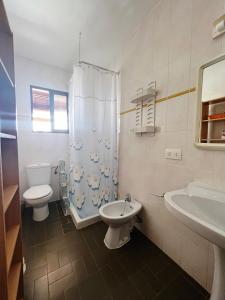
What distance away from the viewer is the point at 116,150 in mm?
2059

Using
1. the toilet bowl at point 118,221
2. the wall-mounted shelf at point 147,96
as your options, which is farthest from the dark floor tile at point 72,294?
the wall-mounted shelf at point 147,96

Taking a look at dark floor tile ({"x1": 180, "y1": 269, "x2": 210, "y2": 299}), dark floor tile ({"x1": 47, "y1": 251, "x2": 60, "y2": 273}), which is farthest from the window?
dark floor tile ({"x1": 180, "y1": 269, "x2": 210, "y2": 299})

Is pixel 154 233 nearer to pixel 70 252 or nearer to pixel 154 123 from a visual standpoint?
pixel 70 252

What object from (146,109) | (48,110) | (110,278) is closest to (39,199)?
(110,278)

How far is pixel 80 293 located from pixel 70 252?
416 mm

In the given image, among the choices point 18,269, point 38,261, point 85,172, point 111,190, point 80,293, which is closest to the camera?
point 18,269

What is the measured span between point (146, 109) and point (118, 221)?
1.25 m

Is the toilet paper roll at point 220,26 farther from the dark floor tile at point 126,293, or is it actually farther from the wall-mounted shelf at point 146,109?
the dark floor tile at point 126,293

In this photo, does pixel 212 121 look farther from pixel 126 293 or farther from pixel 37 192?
pixel 37 192

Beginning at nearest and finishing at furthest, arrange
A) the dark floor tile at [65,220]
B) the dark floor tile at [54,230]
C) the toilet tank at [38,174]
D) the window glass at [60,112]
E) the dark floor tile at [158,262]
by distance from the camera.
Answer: the dark floor tile at [158,262], the dark floor tile at [54,230], the dark floor tile at [65,220], the toilet tank at [38,174], the window glass at [60,112]

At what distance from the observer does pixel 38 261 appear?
1.30 m

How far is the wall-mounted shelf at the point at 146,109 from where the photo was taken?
4.62 feet

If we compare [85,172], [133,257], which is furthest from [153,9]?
[133,257]

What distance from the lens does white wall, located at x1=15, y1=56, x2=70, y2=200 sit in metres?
2.08
